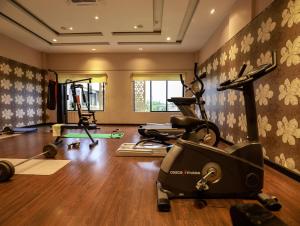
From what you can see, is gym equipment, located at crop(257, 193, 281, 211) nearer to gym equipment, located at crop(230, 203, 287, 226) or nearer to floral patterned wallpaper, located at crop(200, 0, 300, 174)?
gym equipment, located at crop(230, 203, 287, 226)

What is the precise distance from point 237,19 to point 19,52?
667 cm

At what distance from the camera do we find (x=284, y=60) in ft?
8.23

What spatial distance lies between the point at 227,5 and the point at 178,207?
428 centimetres

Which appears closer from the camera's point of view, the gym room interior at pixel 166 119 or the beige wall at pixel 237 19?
the gym room interior at pixel 166 119

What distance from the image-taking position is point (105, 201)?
5.96 ft

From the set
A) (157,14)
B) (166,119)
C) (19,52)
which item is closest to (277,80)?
(157,14)

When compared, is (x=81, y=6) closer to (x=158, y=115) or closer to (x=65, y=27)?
(x=65, y=27)

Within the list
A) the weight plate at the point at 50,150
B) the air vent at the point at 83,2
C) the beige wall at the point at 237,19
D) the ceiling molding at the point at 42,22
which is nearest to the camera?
the weight plate at the point at 50,150

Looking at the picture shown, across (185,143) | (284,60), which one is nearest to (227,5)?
(284,60)

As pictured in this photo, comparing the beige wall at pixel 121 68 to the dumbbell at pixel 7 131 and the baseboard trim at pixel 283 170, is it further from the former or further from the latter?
the baseboard trim at pixel 283 170

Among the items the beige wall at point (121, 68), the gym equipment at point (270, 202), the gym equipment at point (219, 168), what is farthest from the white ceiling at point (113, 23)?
the gym equipment at point (270, 202)

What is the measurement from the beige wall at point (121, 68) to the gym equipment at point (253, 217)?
7402 mm

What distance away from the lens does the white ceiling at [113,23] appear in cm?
461

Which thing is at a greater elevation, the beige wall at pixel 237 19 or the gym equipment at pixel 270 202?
the beige wall at pixel 237 19
